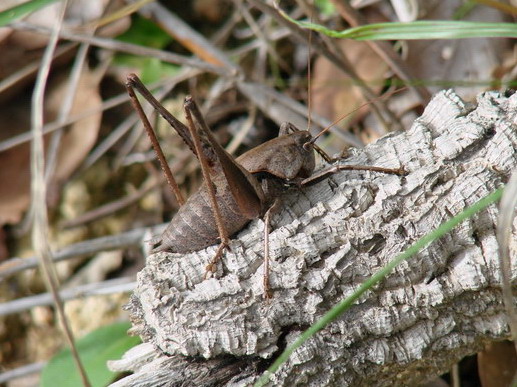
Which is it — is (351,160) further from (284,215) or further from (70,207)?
(70,207)

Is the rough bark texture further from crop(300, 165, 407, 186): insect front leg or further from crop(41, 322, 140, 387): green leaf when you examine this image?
crop(41, 322, 140, 387): green leaf

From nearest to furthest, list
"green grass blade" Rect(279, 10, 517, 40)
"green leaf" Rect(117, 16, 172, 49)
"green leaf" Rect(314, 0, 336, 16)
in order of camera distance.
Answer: "green grass blade" Rect(279, 10, 517, 40)
"green leaf" Rect(314, 0, 336, 16)
"green leaf" Rect(117, 16, 172, 49)

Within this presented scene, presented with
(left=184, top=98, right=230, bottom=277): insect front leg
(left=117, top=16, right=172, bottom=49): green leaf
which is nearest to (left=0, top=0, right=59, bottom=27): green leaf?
(left=184, top=98, right=230, bottom=277): insect front leg

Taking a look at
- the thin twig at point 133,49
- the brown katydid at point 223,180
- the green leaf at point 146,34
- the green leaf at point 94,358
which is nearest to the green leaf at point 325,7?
the thin twig at point 133,49

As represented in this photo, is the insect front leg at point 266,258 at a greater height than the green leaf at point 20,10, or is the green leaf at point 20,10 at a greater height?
the green leaf at point 20,10

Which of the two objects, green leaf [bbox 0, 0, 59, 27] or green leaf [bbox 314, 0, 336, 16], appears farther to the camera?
→ green leaf [bbox 314, 0, 336, 16]

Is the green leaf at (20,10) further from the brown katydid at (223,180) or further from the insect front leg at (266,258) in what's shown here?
the insect front leg at (266,258)

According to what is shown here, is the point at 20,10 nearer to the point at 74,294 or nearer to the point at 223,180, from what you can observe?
the point at 223,180

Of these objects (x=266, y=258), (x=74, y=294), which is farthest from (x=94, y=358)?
(x=266, y=258)
